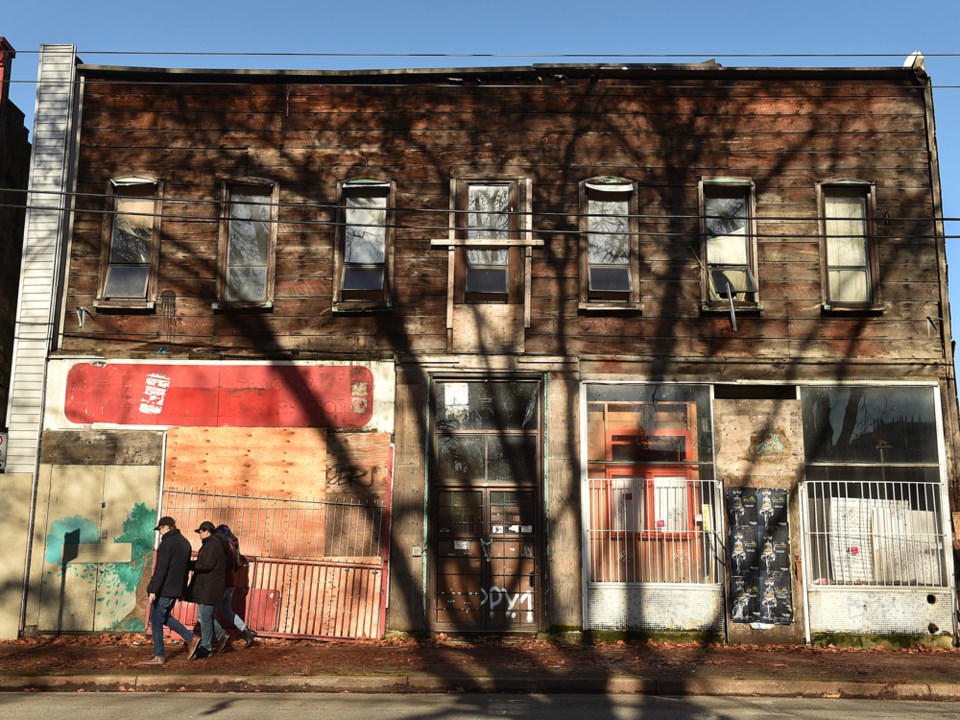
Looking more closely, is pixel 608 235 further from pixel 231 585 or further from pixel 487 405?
pixel 231 585

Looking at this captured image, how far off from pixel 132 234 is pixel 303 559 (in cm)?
582

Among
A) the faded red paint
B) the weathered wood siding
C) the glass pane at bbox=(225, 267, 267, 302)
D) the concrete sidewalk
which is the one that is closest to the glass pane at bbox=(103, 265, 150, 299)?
the weathered wood siding

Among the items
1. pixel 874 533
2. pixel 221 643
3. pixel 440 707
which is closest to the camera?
pixel 440 707

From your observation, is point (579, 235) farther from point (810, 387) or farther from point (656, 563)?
point (656, 563)

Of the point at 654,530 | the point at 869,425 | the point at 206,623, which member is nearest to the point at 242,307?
the point at 206,623

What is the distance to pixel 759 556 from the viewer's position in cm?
1302

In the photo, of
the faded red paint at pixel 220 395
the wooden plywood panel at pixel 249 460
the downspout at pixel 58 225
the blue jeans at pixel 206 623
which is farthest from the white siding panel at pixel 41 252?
the blue jeans at pixel 206 623

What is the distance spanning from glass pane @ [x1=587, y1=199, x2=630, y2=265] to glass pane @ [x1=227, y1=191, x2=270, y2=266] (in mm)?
5056

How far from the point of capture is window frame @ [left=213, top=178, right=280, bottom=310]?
1395 cm

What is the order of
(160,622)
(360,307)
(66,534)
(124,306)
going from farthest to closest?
1. (124,306)
2. (360,307)
3. (66,534)
4. (160,622)

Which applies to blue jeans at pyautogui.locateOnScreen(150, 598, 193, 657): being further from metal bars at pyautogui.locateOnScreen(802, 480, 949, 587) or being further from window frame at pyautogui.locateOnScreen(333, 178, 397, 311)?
metal bars at pyautogui.locateOnScreen(802, 480, 949, 587)

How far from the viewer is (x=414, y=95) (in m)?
14.3

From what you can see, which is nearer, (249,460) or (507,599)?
Result: (507,599)

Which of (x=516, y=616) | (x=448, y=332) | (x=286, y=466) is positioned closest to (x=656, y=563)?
(x=516, y=616)
